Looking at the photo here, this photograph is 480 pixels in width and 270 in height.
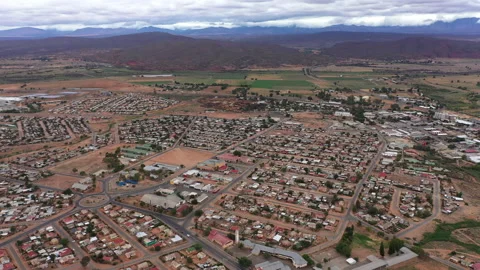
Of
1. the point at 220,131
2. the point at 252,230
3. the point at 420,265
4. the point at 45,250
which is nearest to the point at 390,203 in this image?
the point at 420,265

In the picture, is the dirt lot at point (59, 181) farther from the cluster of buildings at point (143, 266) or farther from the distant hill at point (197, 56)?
the distant hill at point (197, 56)

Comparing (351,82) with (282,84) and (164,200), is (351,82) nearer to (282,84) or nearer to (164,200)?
(282,84)

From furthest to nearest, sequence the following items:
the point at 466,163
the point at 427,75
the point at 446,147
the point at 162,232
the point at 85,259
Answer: the point at 427,75 → the point at 446,147 → the point at 466,163 → the point at 162,232 → the point at 85,259

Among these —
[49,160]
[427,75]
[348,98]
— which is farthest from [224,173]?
[427,75]

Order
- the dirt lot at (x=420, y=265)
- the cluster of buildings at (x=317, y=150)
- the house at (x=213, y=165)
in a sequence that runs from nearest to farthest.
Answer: the dirt lot at (x=420, y=265) → the house at (x=213, y=165) → the cluster of buildings at (x=317, y=150)

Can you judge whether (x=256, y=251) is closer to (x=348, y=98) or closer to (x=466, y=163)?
(x=466, y=163)

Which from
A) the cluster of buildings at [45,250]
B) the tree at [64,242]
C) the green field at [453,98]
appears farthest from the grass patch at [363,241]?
the green field at [453,98]
